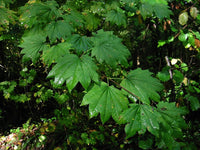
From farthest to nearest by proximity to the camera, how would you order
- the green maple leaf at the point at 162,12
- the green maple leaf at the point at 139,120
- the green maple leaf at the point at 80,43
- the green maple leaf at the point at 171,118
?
the green maple leaf at the point at 162,12, the green maple leaf at the point at 80,43, the green maple leaf at the point at 171,118, the green maple leaf at the point at 139,120

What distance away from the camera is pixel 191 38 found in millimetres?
1761

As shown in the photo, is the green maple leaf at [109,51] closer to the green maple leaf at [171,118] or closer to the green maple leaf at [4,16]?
the green maple leaf at [171,118]

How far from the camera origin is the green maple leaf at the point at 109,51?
1.14 meters

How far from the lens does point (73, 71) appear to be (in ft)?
3.31

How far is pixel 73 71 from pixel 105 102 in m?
0.33

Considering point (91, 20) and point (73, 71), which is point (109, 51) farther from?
point (91, 20)

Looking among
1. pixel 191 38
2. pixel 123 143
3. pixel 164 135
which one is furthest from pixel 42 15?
pixel 123 143

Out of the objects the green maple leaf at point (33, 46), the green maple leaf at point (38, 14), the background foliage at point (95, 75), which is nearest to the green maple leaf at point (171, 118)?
the background foliage at point (95, 75)

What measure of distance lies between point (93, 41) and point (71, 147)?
2100 mm

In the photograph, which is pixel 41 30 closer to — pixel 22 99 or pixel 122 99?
pixel 122 99

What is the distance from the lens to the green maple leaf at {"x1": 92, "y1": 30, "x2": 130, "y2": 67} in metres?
A: 1.14

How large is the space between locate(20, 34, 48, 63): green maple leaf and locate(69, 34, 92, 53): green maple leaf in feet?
0.88

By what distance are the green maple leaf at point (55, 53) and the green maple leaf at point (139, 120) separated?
2.25 ft

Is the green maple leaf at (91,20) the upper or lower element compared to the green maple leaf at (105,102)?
upper
